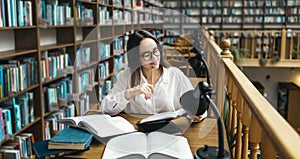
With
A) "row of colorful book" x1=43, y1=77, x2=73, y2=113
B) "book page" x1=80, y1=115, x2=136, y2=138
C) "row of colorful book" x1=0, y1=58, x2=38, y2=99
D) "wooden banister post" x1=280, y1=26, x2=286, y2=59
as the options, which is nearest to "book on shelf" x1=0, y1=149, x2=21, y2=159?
"row of colorful book" x1=0, y1=58, x2=38, y2=99

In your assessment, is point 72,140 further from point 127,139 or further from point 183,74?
point 183,74

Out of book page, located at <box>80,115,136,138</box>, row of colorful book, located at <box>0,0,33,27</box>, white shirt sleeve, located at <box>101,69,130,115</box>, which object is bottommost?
book page, located at <box>80,115,136,138</box>

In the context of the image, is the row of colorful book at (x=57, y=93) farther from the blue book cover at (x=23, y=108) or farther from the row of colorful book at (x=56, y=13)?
the row of colorful book at (x=56, y=13)

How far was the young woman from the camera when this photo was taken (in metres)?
1.14

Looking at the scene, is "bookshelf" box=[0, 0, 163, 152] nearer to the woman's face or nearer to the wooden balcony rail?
the woman's face

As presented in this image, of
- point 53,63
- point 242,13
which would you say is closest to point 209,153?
point 53,63

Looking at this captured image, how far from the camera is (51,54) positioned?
3.00m

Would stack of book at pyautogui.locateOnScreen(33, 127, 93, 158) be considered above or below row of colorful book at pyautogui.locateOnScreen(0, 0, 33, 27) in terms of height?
below

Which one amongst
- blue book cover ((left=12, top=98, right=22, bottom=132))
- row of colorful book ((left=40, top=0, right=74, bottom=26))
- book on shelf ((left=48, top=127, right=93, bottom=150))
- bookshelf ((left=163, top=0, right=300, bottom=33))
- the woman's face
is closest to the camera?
book on shelf ((left=48, top=127, right=93, bottom=150))

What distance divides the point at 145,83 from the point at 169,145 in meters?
0.31

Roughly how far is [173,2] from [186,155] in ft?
28.4

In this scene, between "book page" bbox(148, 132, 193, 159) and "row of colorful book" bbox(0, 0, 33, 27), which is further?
"row of colorful book" bbox(0, 0, 33, 27)

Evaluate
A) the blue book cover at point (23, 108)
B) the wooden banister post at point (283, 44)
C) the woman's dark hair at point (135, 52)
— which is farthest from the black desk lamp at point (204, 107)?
the wooden banister post at point (283, 44)

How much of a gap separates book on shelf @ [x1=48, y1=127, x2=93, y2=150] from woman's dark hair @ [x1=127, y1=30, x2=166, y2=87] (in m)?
0.30
